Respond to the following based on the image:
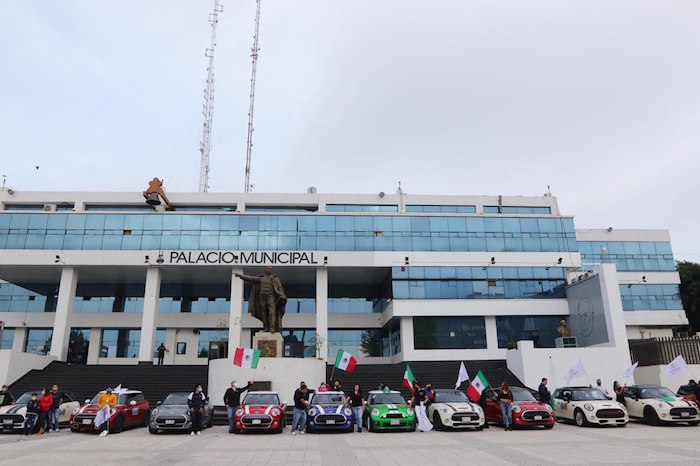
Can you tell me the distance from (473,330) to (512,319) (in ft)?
10.1

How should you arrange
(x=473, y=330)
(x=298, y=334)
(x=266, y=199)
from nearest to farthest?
(x=473, y=330)
(x=298, y=334)
(x=266, y=199)

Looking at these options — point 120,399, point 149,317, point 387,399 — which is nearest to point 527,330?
point 387,399

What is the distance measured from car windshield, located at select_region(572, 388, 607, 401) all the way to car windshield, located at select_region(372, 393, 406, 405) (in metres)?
6.40

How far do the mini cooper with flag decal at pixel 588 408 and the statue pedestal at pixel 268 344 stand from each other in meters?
12.7

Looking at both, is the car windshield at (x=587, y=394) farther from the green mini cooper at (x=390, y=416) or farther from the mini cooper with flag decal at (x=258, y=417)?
the mini cooper with flag decal at (x=258, y=417)

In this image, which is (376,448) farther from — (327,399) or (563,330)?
(563,330)

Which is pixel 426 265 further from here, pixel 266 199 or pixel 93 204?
pixel 93 204

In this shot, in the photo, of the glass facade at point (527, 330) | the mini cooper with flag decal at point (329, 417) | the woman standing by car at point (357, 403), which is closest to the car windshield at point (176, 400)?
the mini cooper with flag decal at point (329, 417)

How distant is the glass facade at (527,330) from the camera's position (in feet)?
115

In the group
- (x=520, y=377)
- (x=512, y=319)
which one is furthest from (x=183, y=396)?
(x=512, y=319)

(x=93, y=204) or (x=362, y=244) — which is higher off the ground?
(x=93, y=204)

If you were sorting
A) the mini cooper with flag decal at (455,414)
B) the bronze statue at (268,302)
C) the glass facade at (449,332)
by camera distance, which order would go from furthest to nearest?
the glass facade at (449,332) < the bronze statue at (268,302) < the mini cooper with flag decal at (455,414)

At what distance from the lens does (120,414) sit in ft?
53.8

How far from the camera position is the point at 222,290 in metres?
40.9
